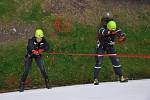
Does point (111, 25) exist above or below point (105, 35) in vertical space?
above

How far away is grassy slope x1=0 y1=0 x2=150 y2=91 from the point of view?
13914 mm

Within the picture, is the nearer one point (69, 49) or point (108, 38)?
point (108, 38)

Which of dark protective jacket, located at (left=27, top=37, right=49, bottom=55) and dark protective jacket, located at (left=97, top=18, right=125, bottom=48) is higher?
dark protective jacket, located at (left=97, top=18, right=125, bottom=48)

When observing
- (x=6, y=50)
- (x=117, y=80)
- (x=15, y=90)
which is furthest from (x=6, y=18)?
(x=117, y=80)

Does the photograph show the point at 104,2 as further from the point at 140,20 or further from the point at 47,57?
the point at 47,57

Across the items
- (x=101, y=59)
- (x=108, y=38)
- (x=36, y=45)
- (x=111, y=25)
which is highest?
(x=111, y=25)

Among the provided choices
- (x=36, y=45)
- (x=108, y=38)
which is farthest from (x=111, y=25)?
(x=36, y=45)

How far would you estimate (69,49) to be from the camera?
15.0m

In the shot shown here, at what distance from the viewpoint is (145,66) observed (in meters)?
14.9

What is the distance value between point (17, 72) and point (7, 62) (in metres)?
0.58

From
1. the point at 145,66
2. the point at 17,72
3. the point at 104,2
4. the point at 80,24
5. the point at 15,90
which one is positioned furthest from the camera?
the point at 104,2

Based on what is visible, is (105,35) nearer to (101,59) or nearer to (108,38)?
(108,38)

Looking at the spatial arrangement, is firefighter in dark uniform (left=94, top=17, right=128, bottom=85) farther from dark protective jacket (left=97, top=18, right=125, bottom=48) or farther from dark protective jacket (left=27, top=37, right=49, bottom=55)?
dark protective jacket (left=27, top=37, right=49, bottom=55)

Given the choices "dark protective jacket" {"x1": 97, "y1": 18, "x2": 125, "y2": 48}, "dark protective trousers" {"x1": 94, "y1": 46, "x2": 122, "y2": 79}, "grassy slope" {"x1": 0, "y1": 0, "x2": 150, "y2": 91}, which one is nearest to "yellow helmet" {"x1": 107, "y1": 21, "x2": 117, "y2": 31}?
"dark protective jacket" {"x1": 97, "y1": 18, "x2": 125, "y2": 48}
